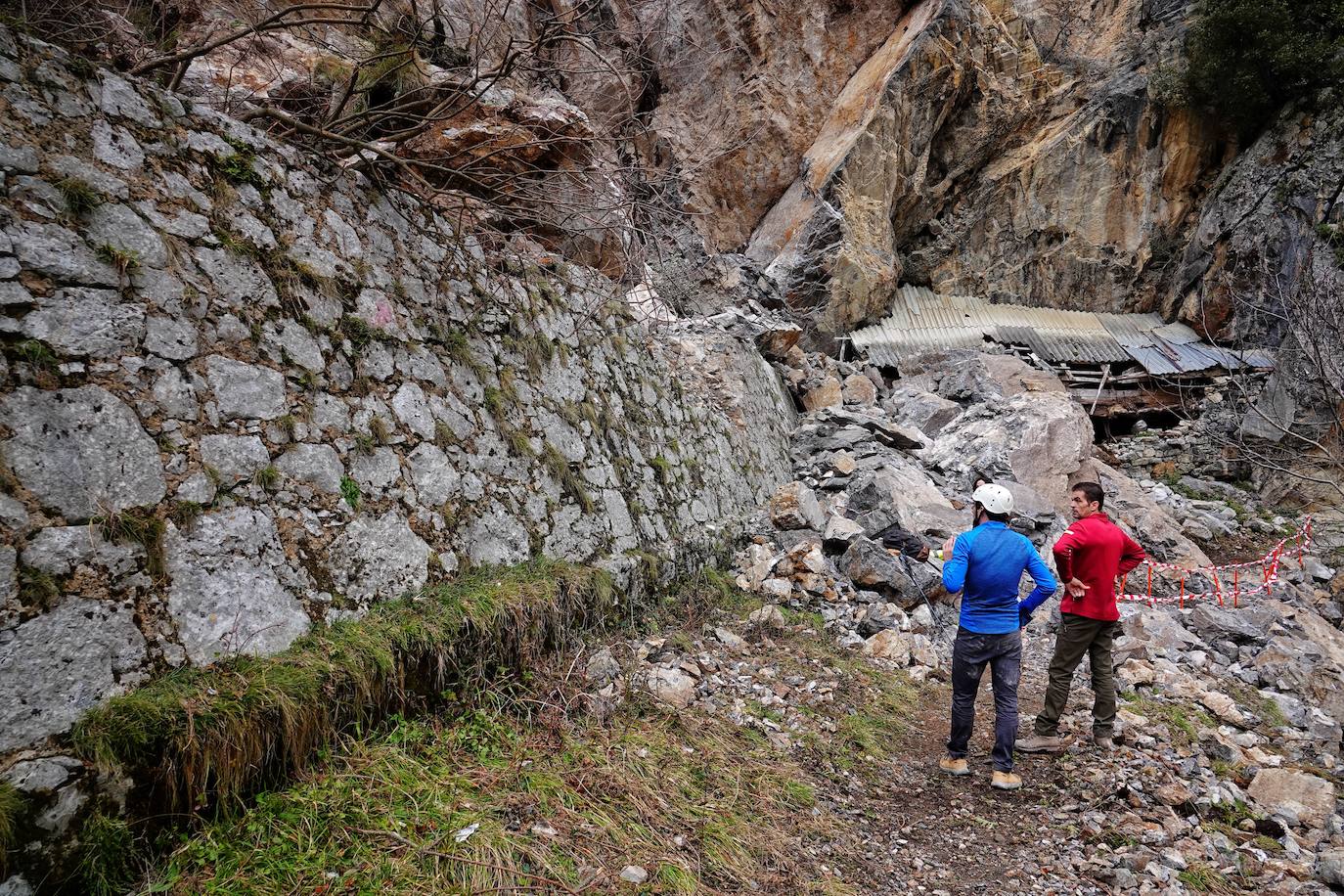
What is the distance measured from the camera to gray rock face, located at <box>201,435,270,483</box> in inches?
108

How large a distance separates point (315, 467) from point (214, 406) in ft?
1.72

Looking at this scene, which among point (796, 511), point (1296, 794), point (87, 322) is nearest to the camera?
point (87, 322)

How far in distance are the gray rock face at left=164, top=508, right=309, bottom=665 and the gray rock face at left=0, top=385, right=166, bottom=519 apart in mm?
252

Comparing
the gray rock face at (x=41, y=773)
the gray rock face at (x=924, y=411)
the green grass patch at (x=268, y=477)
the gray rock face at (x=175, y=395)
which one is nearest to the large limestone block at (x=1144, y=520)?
the gray rock face at (x=924, y=411)

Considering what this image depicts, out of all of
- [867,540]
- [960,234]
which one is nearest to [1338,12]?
[960,234]

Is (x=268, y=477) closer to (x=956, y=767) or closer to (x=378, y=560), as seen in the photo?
(x=378, y=560)

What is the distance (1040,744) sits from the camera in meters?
4.37

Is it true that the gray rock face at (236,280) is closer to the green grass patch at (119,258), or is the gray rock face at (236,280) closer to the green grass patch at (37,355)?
the green grass patch at (119,258)

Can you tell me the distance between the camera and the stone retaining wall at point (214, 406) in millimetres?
2158

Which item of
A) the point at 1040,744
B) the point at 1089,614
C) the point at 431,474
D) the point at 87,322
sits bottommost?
the point at 1040,744

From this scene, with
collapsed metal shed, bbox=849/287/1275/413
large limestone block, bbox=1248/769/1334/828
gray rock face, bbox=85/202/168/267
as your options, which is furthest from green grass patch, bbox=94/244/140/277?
collapsed metal shed, bbox=849/287/1275/413

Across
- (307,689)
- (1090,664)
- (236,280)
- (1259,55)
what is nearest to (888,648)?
(1090,664)

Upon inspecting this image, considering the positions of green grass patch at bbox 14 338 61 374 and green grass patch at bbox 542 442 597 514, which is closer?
green grass patch at bbox 14 338 61 374

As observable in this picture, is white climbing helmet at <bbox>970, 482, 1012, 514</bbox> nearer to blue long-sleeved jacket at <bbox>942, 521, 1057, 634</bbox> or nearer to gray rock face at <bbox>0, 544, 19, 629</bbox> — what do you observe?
blue long-sleeved jacket at <bbox>942, 521, 1057, 634</bbox>
